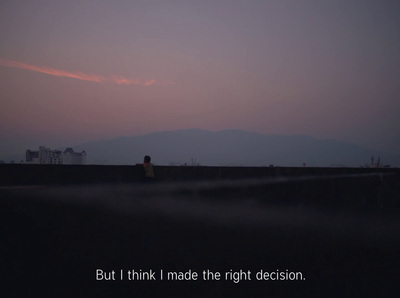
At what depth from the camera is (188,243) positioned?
23.4 ft

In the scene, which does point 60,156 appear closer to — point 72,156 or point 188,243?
point 72,156

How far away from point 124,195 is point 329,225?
4.44 metres

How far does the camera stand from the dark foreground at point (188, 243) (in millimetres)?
5926

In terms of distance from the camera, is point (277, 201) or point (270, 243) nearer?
point (270, 243)

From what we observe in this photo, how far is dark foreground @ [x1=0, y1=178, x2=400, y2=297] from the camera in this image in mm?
5926

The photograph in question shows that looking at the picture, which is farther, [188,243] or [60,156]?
[60,156]

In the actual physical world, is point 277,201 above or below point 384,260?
above

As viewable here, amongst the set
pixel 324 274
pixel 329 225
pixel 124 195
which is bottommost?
pixel 324 274

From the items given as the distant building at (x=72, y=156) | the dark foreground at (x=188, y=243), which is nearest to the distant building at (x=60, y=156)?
the distant building at (x=72, y=156)

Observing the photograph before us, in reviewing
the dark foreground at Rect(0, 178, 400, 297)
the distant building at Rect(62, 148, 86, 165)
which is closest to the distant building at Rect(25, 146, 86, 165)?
the distant building at Rect(62, 148, 86, 165)

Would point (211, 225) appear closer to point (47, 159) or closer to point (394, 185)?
point (394, 185)

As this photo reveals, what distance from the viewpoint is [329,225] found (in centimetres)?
870

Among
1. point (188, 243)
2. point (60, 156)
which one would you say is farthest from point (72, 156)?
point (188, 243)

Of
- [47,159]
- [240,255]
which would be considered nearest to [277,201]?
[240,255]
